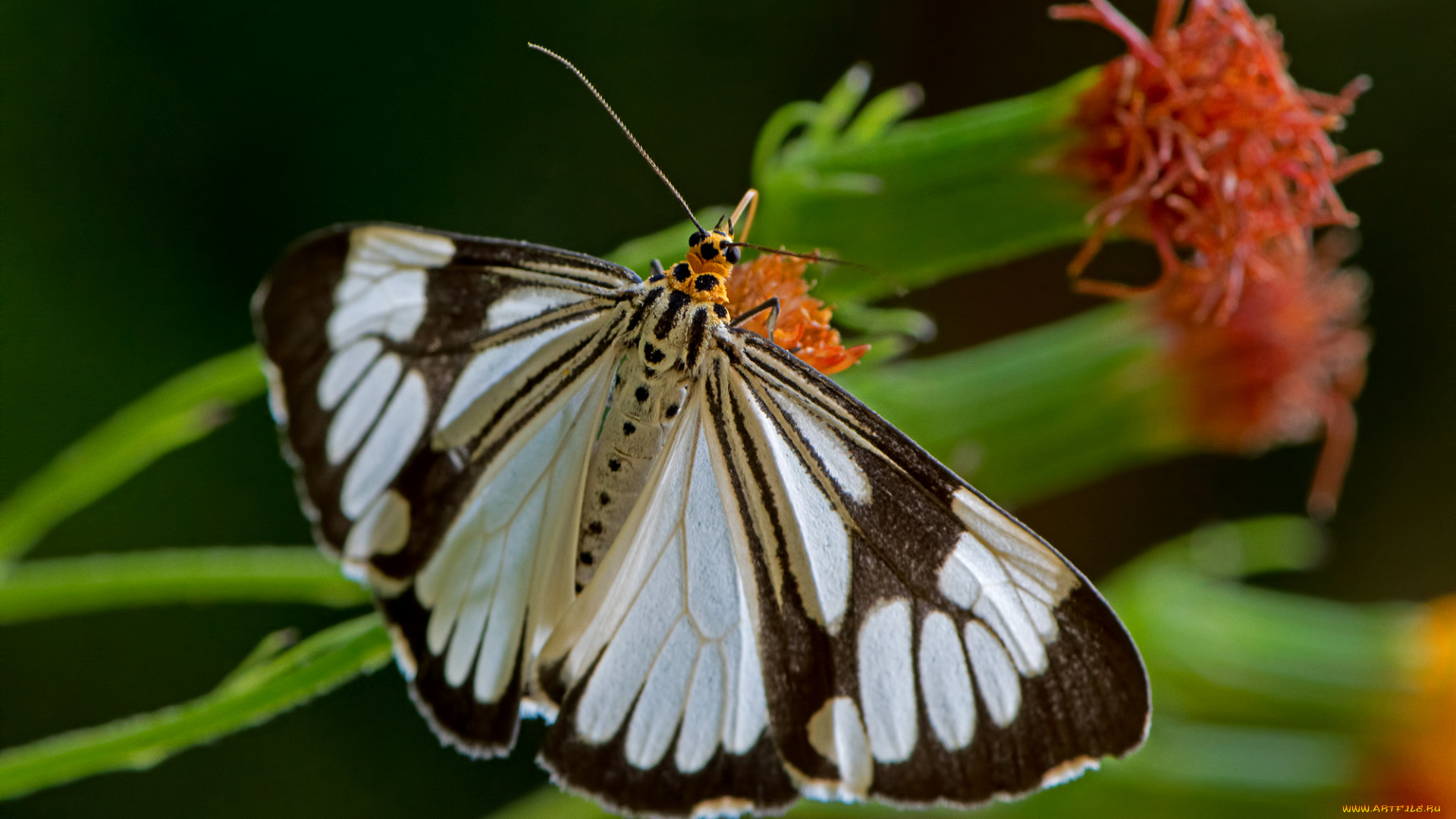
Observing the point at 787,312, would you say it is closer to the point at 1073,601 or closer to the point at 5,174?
the point at 1073,601

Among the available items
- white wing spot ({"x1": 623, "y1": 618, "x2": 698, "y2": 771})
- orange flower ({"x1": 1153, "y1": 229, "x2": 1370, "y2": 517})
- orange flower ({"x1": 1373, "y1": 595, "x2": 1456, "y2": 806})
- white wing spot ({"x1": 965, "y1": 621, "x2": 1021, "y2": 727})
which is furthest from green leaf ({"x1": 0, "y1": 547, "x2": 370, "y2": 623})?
orange flower ({"x1": 1373, "y1": 595, "x2": 1456, "y2": 806})

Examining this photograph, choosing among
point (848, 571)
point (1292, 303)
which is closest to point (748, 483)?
point (848, 571)

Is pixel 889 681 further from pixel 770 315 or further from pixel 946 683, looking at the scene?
pixel 770 315

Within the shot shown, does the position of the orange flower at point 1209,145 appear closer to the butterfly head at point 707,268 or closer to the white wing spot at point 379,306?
the butterfly head at point 707,268

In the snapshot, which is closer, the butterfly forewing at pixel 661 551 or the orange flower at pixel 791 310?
the butterfly forewing at pixel 661 551

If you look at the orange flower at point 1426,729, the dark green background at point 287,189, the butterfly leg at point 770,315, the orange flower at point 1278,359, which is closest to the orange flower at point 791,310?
the butterfly leg at point 770,315

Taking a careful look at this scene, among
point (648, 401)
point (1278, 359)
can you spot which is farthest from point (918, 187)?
point (1278, 359)
